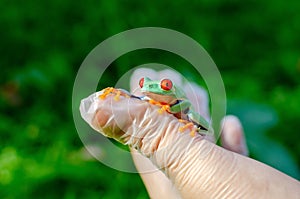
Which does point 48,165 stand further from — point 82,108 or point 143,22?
point 82,108

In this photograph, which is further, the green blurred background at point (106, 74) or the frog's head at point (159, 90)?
the green blurred background at point (106, 74)

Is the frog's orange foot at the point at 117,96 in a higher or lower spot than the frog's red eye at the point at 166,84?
lower

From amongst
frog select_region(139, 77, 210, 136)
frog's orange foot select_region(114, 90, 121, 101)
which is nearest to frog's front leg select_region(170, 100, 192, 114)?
frog select_region(139, 77, 210, 136)

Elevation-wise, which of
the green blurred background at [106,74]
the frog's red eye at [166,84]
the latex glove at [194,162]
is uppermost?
the frog's red eye at [166,84]

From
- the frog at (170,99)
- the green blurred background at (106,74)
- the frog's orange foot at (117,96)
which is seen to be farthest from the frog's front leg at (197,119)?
the green blurred background at (106,74)

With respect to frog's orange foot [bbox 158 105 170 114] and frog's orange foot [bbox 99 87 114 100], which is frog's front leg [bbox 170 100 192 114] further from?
frog's orange foot [bbox 99 87 114 100]

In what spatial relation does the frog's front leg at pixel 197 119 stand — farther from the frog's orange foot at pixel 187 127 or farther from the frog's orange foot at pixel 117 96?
the frog's orange foot at pixel 117 96

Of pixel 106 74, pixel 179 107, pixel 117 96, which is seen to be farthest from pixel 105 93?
pixel 106 74
